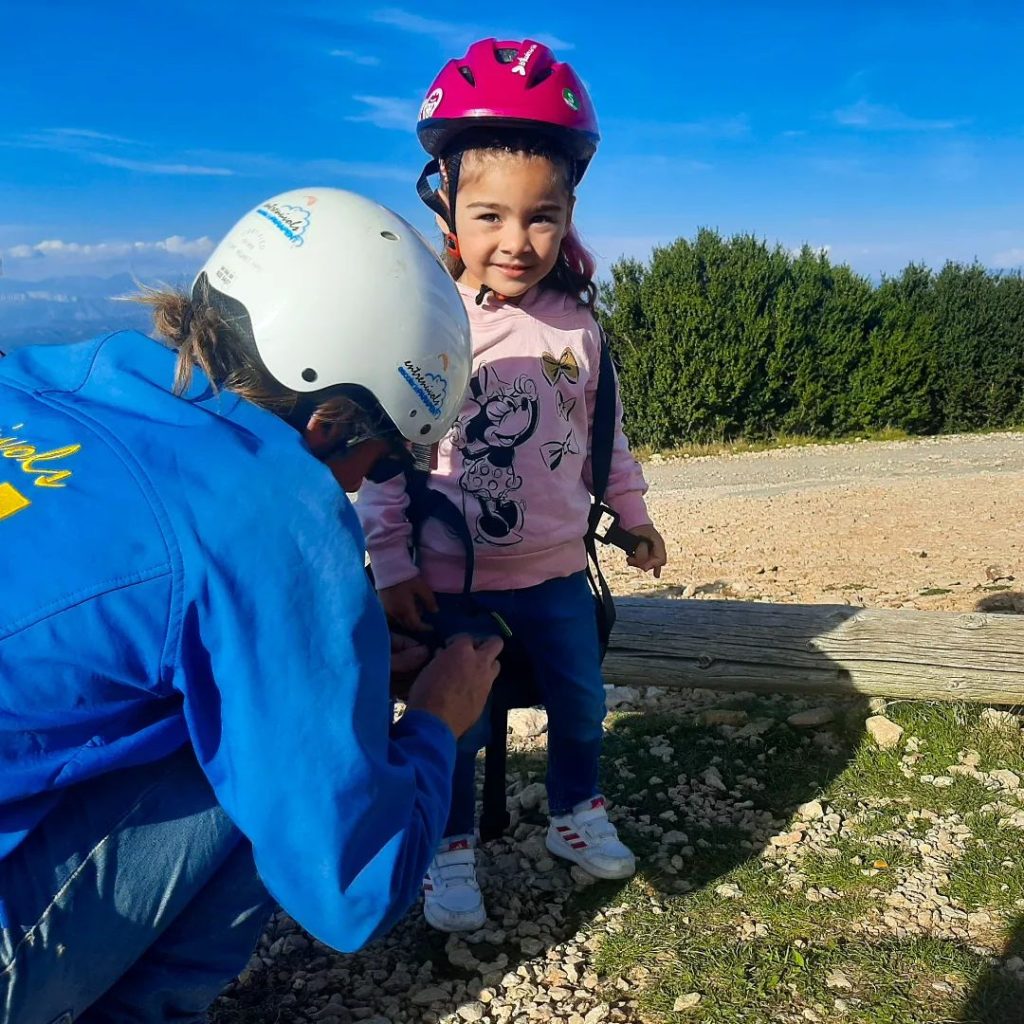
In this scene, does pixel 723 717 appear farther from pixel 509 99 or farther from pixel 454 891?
pixel 509 99

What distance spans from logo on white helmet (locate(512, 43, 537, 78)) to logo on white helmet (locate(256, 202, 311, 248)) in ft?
3.53

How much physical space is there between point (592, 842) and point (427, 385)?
5.48 ft

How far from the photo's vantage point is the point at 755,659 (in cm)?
386

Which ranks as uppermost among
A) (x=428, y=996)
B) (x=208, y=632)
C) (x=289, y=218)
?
(x=289, y=218)

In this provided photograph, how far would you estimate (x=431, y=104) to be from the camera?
2828 mm

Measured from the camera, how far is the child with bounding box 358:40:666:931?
9.09ft

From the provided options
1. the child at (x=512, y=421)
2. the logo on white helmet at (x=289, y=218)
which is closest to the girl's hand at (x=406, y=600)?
the child at (x=512, y=421)

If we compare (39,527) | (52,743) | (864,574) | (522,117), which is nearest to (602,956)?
(52,743)

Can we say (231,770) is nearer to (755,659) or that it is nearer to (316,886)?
(316,886)

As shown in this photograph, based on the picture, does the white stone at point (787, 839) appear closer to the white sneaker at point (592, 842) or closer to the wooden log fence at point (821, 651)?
the white sneaker at point (592, 842)

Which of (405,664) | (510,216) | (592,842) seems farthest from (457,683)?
(510,216)

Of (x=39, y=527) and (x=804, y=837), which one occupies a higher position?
(x=39, y=527)

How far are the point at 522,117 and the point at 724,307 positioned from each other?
1575 cm

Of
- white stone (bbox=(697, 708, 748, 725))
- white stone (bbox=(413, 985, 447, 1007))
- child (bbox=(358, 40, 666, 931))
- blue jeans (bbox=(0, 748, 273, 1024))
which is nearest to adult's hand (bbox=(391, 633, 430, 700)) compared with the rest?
child (bbox=(358, 40, 666, 931))
